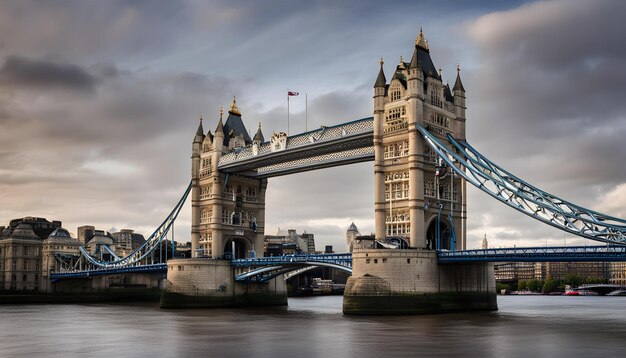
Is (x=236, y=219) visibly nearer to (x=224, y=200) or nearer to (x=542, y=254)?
(x=224, y=200)

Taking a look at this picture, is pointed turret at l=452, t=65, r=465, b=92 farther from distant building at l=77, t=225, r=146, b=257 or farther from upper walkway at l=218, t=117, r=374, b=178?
distant building at l=77, t=225, r=146, b=257

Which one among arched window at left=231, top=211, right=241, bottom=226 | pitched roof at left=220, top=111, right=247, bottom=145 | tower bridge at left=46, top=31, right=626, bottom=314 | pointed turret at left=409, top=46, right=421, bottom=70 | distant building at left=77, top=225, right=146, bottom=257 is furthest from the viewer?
distant building at left=77, top=225, right=146, bottom=257

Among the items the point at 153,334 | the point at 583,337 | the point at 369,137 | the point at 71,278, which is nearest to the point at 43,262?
the point at 71,278

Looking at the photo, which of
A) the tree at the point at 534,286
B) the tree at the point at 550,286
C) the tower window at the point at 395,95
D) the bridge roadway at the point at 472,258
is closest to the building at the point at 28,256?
the bridge roadway at the point at 472,258

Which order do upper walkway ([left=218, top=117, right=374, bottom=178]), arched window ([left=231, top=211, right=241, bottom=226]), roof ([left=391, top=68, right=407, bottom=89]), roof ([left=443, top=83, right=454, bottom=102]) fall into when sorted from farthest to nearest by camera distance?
arched window ([left=231, top=211, right=241, bottom=226]), upper walkway ([left=218, top=117, right=374, bottom=178]), roof ([left=443, top=83, right=454, bottom=102]), roof ([left=391, top=68, right=407, bottom=89])

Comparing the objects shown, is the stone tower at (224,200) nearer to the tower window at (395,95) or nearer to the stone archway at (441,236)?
the tower window at (395,95)

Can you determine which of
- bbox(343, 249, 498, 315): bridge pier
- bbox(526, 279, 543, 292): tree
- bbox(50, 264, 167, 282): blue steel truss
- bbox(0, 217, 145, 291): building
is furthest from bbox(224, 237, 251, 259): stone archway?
bbox(526, 279, 543, 292): tree

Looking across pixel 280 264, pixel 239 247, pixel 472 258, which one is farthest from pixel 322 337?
pixel 239 247

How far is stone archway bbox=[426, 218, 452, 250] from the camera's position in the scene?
63.7m

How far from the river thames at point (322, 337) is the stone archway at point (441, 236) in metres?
8.68

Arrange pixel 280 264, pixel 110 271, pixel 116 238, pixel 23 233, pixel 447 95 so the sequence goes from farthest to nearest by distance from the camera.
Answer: pixel 116 238 → pixel 23 233 → pixel 110 271 → pixel 280 264 → pixel 447 95

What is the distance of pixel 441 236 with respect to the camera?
211ft

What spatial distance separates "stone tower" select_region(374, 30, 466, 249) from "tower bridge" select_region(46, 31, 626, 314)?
0.29ft

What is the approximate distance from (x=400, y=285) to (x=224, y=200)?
31.8 meters
